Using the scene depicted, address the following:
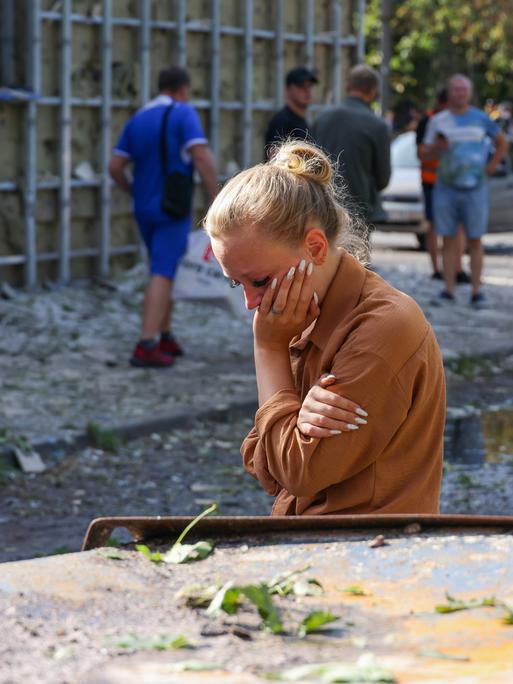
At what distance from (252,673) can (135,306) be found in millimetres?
11147

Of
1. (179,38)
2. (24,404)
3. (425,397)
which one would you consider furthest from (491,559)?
(179,38)

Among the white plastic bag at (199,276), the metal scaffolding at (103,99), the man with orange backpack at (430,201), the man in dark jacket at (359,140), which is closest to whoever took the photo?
the white plastic bag at (199,276)

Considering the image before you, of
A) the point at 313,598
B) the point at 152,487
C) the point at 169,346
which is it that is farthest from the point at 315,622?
the point at 169,346

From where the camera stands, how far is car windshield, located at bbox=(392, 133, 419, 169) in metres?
21.6

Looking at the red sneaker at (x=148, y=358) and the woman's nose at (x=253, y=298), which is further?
the red sneaker at (x=148, y=358)

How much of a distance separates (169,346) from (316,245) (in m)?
7.77

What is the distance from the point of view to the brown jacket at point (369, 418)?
9.57ft

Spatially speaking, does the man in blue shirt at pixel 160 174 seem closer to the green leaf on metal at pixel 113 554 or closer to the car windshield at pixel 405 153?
the green leaf on metal at pixel 113 554

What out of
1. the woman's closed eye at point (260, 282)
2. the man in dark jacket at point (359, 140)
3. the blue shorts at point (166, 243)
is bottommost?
the blue shorts at point (166, 243)

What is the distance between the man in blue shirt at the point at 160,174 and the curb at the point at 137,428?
1301 mm

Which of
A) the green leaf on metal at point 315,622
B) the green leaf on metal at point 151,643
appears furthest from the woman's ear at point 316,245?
the green leaf on metal at point 151,643

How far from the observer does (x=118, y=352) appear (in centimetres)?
1080

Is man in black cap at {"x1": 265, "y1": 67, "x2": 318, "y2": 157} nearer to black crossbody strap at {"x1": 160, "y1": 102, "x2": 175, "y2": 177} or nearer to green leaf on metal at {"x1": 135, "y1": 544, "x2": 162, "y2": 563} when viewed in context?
black crossbody strap at {"x1": 160, "y1": 102, "x2": 175, "y2": 177}

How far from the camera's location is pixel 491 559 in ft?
8.20
